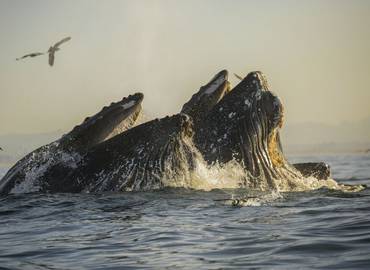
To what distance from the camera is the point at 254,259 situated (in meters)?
7.42

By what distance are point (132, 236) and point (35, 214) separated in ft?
7.75

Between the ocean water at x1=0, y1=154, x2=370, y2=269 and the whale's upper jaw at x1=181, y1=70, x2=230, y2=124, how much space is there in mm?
1404

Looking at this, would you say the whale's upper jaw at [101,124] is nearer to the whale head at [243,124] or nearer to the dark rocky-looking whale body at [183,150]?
the dark rocky-looking whale body at [183,150]

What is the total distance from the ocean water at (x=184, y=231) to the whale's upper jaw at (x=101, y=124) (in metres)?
0.88

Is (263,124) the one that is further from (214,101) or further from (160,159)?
(160,159)

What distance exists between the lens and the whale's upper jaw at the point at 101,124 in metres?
11.6

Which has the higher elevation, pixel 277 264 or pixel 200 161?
pixel 200 161

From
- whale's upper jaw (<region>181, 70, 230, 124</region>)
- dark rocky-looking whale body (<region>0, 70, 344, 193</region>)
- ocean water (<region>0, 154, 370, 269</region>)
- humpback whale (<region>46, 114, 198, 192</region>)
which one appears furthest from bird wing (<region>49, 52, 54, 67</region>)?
ocean water (<region>0, 154, 370, 269</region>)

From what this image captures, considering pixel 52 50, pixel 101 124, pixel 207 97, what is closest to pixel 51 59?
pixel 52 50

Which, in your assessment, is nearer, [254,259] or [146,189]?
[254,259]

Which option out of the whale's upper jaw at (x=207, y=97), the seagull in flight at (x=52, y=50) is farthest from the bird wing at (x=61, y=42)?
the whale's upper jaw at (x=207, y=97)

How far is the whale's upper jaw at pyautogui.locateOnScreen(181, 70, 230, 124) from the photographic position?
41.4 feet

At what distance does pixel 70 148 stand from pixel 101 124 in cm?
59

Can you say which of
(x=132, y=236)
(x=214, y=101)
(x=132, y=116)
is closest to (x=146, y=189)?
(x=132, y=116)
